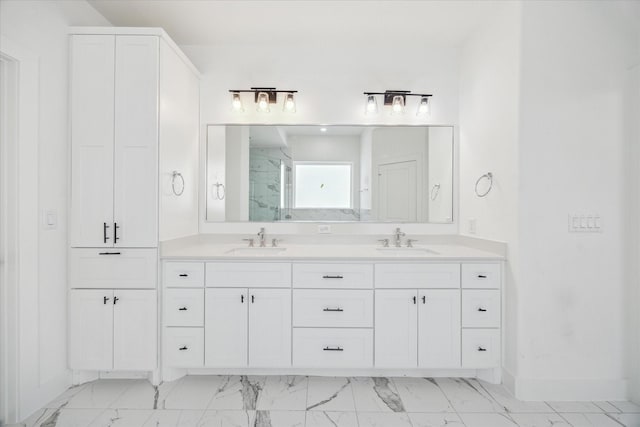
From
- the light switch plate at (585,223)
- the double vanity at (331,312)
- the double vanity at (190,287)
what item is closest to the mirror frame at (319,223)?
the double vanity at (190,287)

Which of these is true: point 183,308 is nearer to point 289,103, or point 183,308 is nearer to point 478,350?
point 289,103

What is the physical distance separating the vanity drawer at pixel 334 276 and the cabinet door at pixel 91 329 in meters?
1.23

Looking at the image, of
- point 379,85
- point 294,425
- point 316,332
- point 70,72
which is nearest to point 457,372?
point 316,332

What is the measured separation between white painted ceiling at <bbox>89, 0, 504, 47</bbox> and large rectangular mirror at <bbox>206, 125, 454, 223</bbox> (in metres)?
0.69

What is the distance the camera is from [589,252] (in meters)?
2.12

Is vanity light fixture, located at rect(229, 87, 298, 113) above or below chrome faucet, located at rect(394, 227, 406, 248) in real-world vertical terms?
above

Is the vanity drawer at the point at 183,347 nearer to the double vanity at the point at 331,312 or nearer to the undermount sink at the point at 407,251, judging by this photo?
the double vanity at the point at 331,312

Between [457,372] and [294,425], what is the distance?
121cm

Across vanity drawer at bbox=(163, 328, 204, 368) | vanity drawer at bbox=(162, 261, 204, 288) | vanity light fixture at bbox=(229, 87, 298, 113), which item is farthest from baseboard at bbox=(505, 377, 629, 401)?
vanity light fixture at bbox=(229, 87, 298, 113)

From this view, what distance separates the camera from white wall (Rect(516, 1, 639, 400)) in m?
2.11

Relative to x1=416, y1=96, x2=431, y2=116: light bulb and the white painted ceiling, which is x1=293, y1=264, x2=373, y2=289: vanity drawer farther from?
the white painted ceiling

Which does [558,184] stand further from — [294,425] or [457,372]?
[294,425]

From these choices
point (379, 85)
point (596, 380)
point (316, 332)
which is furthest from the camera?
point (379, 85)

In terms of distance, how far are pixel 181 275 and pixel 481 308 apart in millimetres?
1995
